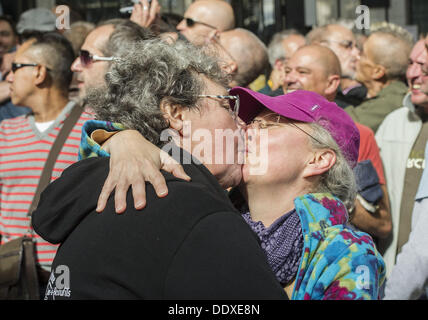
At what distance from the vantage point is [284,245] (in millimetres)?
1938

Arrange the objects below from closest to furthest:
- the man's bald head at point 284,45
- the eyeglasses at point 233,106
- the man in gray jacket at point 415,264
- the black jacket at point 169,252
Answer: the black jacket at point 169,252 → the eyeglasses at point 233,106 → the man in gray jacket at point 415,264 → the man's bald head at point 284,45

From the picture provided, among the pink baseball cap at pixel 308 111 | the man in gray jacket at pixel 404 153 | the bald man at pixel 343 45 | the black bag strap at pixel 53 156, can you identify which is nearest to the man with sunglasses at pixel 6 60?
the black bag strap at pixel 53 156

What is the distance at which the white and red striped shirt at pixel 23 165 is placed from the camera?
3541 mm

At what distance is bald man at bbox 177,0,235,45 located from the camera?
15.2ft

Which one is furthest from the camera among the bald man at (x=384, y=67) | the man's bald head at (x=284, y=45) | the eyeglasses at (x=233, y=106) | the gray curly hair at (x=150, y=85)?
the man's bald head at (x=284, y=45)

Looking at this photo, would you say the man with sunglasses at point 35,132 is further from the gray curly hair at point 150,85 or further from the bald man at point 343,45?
the bald man at point 343,45

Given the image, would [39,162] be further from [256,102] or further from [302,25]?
[302,25]

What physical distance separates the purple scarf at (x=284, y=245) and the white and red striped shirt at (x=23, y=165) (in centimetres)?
179

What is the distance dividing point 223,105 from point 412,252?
1.45 metres

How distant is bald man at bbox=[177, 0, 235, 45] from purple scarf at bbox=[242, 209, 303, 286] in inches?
112

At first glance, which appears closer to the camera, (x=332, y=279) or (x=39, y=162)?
(x=332, y=279)
